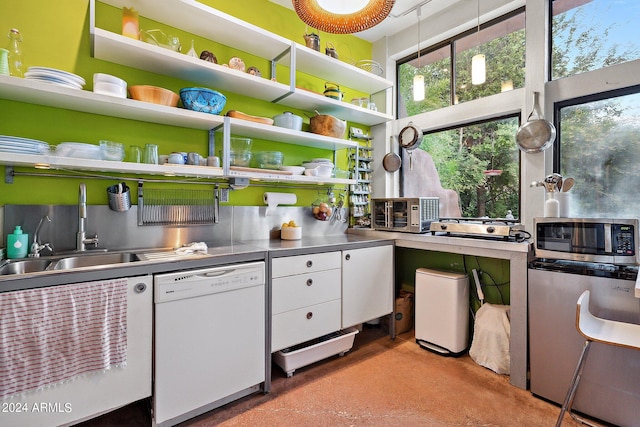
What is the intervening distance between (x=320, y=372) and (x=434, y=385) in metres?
0.77

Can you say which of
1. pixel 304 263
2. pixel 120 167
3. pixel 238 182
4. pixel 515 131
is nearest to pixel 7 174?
pixel 120 167

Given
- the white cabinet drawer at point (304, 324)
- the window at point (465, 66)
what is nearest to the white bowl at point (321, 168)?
the white cabinet drawer at point (304, 324)

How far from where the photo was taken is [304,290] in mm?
2176

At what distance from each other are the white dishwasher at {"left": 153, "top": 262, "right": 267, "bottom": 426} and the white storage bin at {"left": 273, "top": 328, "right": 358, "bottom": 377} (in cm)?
23

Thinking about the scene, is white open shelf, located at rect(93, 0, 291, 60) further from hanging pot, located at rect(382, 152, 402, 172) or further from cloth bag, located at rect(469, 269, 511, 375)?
cloth bag, located at rect(469, 269, 511, 375)

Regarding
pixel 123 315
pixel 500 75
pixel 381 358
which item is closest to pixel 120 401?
pixel 123 315

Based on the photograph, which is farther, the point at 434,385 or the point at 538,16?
the point at 538,16

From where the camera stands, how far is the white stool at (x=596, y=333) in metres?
1.40

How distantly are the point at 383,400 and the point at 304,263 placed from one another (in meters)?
0.97

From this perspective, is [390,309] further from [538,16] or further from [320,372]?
[538,16]

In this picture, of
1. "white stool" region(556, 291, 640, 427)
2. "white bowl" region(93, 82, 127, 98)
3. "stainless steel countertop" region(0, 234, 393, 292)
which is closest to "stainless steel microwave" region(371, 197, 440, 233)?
"stainless steel countertop" region(0, 234, 393, 292)

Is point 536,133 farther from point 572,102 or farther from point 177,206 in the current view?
point 177,206

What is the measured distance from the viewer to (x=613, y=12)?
2.22m

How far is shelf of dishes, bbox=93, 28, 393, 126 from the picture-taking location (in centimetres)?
187
